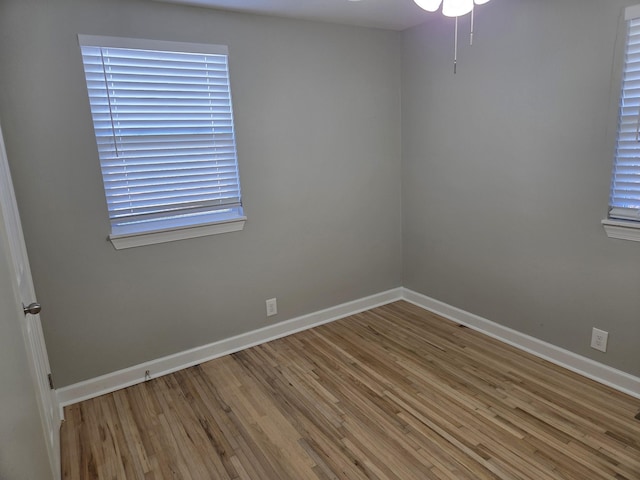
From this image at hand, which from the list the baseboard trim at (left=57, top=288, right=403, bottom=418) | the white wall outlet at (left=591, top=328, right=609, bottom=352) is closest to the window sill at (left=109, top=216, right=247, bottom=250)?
the baseboard trim at (left=57, top=288, right=403, bottom=418)

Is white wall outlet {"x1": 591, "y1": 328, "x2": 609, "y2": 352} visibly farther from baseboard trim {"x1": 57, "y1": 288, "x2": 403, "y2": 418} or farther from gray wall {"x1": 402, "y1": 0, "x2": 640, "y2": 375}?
baseboard trim {"x1": 57, "y1": 288, "x2": 403, "y2": 418}

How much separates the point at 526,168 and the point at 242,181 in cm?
196

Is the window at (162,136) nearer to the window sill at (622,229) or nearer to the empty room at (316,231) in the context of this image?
the empty room at (316,231)

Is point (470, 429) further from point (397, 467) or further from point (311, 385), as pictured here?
point (311, 385)

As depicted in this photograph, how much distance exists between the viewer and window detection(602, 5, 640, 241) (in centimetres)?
208

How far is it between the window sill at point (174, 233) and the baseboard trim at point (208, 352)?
82 centimetres

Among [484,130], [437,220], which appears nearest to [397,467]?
[437,220]

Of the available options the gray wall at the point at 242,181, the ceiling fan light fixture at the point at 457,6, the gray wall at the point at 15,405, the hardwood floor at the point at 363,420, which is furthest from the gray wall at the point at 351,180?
the gray wall at the point at 15,405

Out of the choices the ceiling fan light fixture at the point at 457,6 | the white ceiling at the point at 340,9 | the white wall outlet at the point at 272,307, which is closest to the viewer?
the ceiling fan light fixture at the point at 457,6

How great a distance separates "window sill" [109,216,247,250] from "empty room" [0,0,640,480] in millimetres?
16

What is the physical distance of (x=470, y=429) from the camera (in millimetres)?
2123

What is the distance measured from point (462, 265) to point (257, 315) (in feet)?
5.60

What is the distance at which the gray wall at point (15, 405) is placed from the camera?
2.63 ft

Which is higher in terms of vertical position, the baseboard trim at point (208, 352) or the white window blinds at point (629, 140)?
the white window blinds at point (629, 140)
